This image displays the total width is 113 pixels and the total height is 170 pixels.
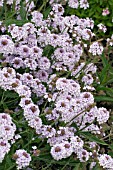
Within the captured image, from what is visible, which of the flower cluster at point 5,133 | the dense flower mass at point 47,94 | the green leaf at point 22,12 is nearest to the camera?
the flower cluster at point 5,133

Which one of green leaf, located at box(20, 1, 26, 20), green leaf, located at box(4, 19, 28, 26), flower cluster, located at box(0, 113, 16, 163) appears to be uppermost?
green leaf, located at box(20, 1, 26, 20)

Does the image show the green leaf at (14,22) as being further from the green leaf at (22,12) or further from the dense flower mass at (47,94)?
the green leaf at (22,12)

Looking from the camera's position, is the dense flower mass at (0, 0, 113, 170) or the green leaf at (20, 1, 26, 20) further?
the green leaf at (20, 1, 26, 20)

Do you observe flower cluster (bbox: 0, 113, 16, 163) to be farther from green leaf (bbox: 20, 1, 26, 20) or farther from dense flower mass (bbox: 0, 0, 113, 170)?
green leaf (bbox: 20, 1, 26, 20)

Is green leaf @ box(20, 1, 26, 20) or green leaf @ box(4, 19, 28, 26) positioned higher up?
green leaf @ box(20, 1, 26, 20)

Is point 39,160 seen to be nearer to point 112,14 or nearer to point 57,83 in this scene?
point 57,83

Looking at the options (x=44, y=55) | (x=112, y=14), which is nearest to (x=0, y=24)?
(x=44, y=55)

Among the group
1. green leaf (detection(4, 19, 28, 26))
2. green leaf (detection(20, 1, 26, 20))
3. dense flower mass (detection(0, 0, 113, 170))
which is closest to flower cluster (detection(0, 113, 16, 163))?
dense flower mass (detection(0, 0, 113, 170))

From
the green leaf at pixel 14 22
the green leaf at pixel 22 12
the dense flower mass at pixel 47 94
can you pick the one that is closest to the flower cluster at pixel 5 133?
the dense flower mass at pixel 47 94

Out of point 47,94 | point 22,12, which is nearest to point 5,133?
point 47,94
